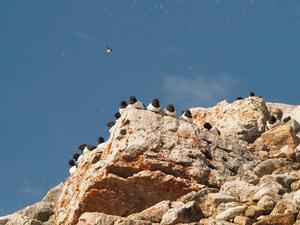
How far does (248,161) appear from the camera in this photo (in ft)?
118

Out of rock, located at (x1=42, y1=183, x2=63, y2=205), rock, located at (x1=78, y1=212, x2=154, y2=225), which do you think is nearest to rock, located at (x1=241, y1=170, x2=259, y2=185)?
rock, located at (x1=78, y1=212, x2=154, y2=225)

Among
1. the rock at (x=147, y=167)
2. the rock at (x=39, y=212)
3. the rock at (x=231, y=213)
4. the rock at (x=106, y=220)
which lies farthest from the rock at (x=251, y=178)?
the rock at (x=39, y=212)

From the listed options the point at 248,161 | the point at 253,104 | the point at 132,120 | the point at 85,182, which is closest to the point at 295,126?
the point at 253,104

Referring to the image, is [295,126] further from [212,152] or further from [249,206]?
[249,206]

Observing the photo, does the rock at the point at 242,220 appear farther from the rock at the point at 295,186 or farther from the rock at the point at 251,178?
the rock at the point at 251,178

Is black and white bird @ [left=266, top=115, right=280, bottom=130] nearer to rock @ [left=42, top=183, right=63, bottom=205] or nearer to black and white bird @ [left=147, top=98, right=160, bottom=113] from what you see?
black and white bird @ [left=147, top=98, right=160, bottom=113]

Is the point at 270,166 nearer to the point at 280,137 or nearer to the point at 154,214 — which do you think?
the point at 154,214

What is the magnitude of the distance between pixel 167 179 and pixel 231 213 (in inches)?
377

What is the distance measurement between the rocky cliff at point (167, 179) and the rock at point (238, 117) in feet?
15.5

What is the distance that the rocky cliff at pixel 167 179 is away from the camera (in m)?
24.3

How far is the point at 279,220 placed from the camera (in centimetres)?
2206

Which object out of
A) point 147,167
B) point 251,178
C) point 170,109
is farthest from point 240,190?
point 170,109

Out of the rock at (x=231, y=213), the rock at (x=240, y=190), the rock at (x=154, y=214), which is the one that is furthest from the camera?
the rock at (x=240, y=190)

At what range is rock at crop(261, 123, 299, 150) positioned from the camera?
137ft
